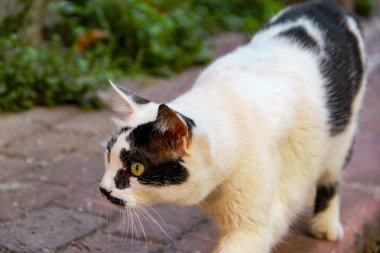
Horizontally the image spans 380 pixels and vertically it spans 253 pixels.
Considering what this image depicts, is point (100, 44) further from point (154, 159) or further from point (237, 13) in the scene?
point (154, 159)

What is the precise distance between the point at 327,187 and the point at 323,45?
0.65m

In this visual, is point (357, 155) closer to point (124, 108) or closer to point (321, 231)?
point (321, 231)

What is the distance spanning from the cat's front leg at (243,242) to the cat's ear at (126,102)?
58cm

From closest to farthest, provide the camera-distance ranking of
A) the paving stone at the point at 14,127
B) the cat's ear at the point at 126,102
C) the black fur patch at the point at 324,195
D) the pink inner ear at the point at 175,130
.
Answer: the pink inner ear at the point at 175,130
the cat's ear at the point at 126,102
the black fur patch at the point at 324,195
the paving stone at the point at 14,127

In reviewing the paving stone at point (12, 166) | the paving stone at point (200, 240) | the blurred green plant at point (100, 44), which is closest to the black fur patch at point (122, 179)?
the paving stone at point (200, 240)

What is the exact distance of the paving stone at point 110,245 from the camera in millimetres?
3023

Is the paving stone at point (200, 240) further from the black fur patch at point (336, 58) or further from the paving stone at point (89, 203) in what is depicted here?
the black fur patch at point (336, 58)

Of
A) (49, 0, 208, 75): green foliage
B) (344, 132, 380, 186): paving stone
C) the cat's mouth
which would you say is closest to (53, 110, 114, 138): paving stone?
(49, 0, 208, 75): green foliage

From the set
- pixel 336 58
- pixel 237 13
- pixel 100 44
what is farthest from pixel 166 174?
pixel 237 13

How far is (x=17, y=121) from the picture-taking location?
15.0 feet

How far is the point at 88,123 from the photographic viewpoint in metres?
4.69

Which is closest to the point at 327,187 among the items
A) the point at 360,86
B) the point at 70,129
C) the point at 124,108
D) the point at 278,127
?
the point at 360,86

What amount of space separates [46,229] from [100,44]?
291 cm

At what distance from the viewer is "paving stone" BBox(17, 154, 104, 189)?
3770mm
